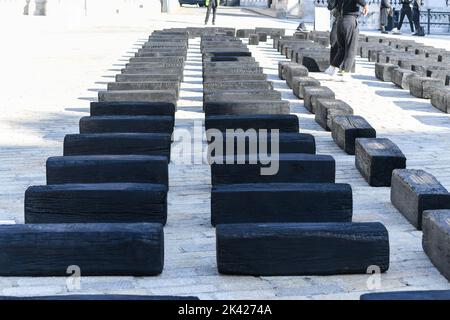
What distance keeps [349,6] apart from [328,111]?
5.06 metres

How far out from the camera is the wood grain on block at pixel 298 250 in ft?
15.1

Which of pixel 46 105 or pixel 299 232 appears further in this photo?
pixel 46 105

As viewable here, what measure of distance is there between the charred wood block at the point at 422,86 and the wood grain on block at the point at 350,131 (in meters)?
3.97

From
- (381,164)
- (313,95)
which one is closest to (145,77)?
(313,95)

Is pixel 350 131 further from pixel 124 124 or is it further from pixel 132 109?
pixel 132 109

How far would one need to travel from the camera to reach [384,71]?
15.1 metres

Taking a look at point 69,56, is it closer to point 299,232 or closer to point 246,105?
point 246,105

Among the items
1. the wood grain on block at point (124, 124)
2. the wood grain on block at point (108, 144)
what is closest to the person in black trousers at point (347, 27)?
the wood grain on block at point (124, 124)

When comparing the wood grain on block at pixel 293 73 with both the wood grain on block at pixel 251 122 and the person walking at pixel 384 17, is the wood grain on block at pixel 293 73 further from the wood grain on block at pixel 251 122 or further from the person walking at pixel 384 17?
the person walking at pixel 384 17

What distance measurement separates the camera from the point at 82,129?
8.20 metres

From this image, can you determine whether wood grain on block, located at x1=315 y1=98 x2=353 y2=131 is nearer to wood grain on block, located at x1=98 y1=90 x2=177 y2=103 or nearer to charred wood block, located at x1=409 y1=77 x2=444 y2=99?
wood grain on block, located at x1=98 y1=90 x2=177 y2=103
